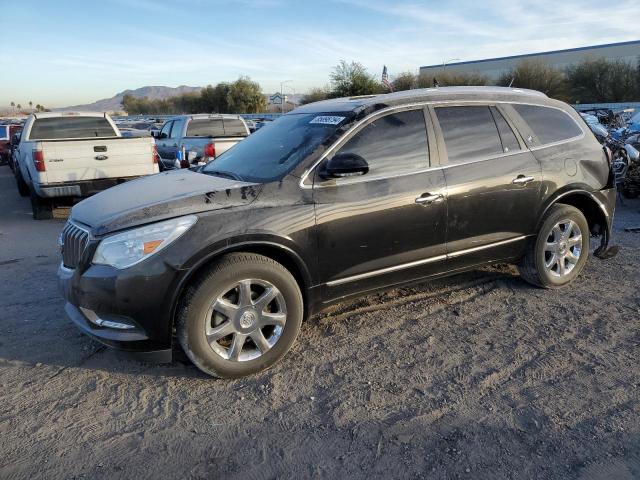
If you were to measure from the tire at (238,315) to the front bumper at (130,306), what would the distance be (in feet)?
0.45

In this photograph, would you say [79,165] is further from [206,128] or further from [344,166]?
[344,166]

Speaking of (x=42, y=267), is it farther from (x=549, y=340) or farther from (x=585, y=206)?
(x=585, y=206)

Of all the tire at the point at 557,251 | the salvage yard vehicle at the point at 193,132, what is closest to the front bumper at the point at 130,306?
the tire at the point at 557,251

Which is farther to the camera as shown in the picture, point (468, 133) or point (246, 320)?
point (468, 133)

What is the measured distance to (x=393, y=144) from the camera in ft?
13.4

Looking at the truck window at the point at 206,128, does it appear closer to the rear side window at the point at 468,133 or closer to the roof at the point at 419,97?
the roof at the point at 419,97

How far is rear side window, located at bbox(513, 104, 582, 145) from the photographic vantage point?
4.82m

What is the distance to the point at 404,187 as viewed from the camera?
13.2 feet

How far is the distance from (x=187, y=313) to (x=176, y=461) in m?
0.90

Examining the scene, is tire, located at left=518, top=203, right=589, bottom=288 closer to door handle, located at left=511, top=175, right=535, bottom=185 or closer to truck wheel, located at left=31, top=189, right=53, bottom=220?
door handle, located at left=511, top=175, right=535, bottom=185

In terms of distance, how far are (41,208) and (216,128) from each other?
496 cm

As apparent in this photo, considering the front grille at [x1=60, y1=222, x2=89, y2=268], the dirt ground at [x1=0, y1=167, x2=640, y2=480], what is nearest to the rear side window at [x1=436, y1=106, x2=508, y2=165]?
the dirt ground at [x1=0, y1=167, x2=640, y2=480]

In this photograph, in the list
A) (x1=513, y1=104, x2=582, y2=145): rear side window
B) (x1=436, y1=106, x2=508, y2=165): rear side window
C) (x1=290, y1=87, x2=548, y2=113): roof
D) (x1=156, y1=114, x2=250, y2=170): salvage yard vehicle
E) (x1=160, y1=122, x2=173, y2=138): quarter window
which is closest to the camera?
(x1=290, y1=87, x2=548, y2=113): roof

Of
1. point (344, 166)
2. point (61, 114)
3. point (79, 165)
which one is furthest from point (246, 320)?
point (61, 114)
